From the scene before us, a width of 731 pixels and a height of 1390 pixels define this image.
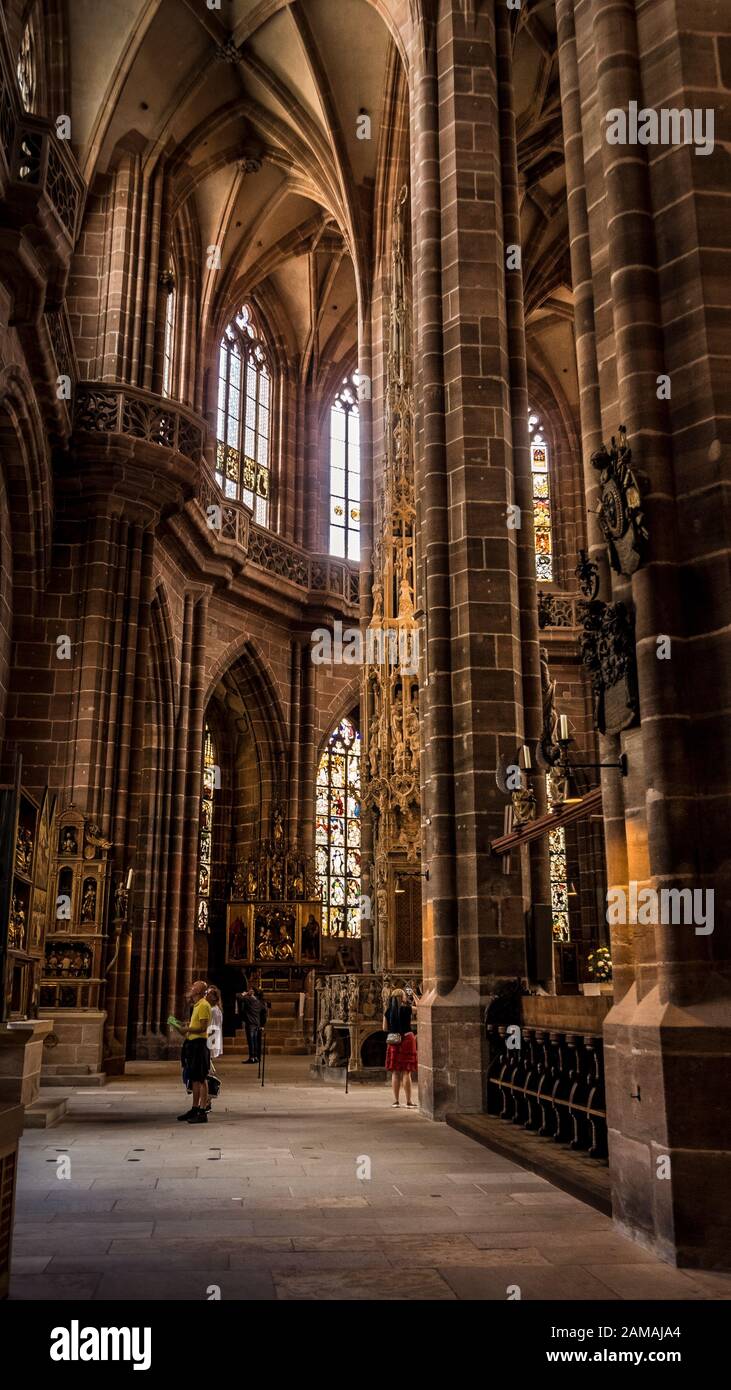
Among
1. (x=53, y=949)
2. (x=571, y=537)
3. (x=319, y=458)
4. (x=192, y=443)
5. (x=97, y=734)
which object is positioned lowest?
(x=53, y=949)

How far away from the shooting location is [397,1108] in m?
12.2

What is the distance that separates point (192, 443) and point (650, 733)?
14.5 metres

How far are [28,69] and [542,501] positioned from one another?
52.3 feet

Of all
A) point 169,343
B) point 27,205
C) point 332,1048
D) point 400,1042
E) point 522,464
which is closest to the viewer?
point 27,205

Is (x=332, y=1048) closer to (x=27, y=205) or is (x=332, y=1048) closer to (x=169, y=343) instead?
(x=27, y=205)

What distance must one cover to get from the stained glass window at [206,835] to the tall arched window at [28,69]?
512 inches

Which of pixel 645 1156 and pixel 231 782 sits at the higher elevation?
pixel 231 782

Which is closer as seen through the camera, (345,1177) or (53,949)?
(345,1177)

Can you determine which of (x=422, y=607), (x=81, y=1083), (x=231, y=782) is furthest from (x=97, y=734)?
(x=231, y=782)

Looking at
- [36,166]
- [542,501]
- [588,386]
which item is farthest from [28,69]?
→ [542,501]

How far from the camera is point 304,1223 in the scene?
19.5 ft

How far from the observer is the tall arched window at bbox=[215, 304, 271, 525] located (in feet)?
85.5
